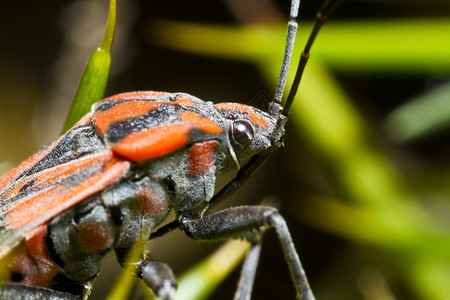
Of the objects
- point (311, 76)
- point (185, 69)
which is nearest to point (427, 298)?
point (311, 76)

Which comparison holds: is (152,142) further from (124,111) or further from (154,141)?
(124,111)

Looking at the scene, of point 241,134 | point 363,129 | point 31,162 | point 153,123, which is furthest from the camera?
point 363,129

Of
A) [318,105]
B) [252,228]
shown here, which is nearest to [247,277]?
[252,228]

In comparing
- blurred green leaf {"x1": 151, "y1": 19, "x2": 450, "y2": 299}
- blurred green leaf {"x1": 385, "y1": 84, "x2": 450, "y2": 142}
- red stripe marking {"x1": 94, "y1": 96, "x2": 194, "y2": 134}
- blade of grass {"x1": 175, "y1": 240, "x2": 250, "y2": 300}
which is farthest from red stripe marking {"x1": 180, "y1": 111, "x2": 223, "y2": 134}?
blurred green leaf {"x1": 385, "y1": 84, "x2": 450, "y2": 142}

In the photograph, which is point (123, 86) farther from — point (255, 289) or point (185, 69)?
point (255, 289)

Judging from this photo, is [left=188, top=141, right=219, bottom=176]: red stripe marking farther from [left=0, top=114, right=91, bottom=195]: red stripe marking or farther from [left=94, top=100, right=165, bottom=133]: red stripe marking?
[left=0, top=114, right=91, bottom=195]: red stripe marking

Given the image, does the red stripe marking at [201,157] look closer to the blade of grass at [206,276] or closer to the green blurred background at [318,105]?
the blade of grass at [206,276]
